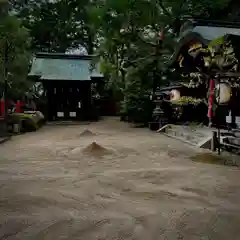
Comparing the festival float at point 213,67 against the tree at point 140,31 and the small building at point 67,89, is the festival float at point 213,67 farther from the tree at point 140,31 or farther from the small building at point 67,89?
the small building at point 67,89

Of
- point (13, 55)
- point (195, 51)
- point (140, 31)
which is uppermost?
point (140, 31)

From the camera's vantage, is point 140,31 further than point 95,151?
Yes

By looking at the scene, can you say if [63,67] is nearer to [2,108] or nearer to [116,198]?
[2,108]

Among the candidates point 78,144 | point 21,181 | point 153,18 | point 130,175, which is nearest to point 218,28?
point 153,18

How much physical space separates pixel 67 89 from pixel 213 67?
15.6 m

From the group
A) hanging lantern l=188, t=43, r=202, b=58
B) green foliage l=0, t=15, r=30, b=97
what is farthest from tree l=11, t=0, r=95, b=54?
hanging lantern l=188, t=43, r=202, b=58

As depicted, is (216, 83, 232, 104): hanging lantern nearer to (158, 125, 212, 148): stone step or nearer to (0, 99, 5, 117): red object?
(158, 125, 212, 148): stone step

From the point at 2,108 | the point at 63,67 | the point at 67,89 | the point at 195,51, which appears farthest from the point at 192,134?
the point at 63,67

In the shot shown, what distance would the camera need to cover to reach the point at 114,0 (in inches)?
718

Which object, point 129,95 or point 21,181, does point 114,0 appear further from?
point 21,181

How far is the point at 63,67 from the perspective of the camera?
85.0 feet

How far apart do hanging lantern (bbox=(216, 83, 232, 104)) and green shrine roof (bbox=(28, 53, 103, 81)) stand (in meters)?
14.9

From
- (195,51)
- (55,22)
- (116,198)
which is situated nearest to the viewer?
(116,198)

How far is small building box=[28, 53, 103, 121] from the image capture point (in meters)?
24.3
